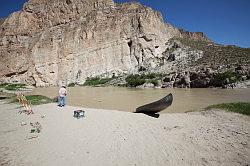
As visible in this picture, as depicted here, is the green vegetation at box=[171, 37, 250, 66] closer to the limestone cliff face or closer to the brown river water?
the limestone cliff face

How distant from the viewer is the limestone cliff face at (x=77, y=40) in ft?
258

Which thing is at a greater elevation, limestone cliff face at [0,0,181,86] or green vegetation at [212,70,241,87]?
limestone cliff face at [0,0,181,86]

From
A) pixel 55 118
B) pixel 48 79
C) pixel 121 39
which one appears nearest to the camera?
pixel 55 118

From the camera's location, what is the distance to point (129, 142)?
831cm

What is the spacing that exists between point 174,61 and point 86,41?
3181cm

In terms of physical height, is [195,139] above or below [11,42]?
below

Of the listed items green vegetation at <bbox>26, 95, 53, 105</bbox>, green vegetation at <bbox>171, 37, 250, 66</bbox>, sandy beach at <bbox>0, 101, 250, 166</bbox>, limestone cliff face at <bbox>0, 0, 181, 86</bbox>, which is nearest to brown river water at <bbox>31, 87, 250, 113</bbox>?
green vegetation at <bbox>26, 95, 53, 105</bbox>

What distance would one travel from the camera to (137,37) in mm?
78688

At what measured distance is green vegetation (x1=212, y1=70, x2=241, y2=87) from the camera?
1650 inches

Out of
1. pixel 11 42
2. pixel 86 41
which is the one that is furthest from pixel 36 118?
pixel 11 42

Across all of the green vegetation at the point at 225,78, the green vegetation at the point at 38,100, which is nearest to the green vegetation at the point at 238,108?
the green vegetation at the point at 38,100

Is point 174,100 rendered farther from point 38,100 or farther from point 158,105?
point 38,100

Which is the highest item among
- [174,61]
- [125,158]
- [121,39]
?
[121,39]

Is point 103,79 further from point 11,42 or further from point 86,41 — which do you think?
point 11,42
